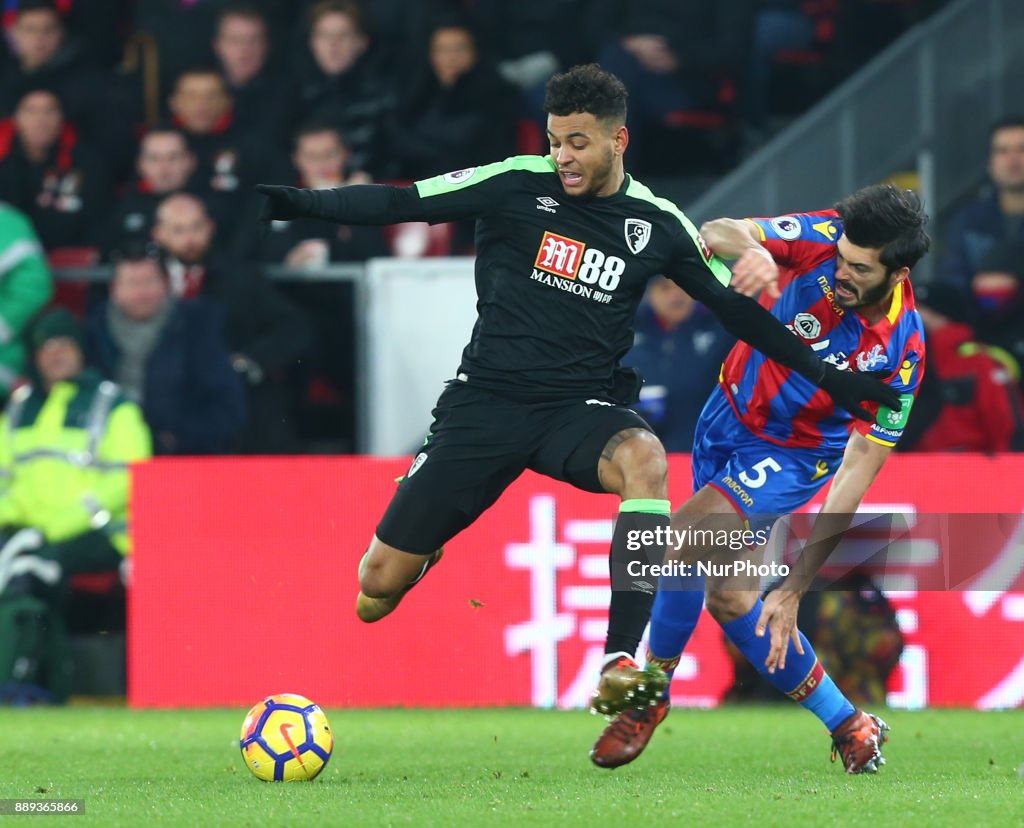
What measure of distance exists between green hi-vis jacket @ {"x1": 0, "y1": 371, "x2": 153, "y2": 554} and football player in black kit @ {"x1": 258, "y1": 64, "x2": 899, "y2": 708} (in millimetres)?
3685

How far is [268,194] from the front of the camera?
6.27 m

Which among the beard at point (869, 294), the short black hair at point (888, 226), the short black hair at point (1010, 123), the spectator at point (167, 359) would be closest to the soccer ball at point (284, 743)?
the beard at point (869, 294)

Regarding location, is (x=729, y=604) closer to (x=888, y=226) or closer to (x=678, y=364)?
(x=888, y=226)

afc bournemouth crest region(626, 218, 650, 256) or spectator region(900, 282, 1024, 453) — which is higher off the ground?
afc bournemouth crest region(626, 218, 650, 256)

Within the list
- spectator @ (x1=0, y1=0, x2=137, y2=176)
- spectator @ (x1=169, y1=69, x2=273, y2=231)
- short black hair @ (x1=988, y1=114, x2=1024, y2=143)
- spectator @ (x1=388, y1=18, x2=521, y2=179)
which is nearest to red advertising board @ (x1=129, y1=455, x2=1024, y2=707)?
short black hair @ (x1=988, y1=114, x2=1024, y2=143)

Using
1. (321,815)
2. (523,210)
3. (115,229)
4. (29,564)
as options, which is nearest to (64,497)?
(29,564)

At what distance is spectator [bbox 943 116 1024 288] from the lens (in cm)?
1069

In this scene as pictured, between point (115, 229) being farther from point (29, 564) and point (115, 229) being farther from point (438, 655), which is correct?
point (438, 655)

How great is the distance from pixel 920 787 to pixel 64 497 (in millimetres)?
5515

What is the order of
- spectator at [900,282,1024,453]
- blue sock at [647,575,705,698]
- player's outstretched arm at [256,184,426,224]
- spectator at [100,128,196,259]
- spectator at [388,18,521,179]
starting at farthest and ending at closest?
1. spectator at [388,18,521,179]
2. spectator at [100,128,196,259]
3. spectator at [900,282,1024,453]
4. blue sock at [647,575,705,698]
5. player's outstretched arm at [256,184,426,224]

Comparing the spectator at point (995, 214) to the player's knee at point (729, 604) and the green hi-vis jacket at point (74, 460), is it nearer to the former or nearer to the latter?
the player's knee at point (729, 604)

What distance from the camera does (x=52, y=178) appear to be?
483 inches

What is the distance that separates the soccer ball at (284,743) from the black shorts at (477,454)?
2.52 ft

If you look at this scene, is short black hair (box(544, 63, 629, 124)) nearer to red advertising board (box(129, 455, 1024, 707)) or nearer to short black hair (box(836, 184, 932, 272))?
short black hair (box(836, 184, 932, 272))
